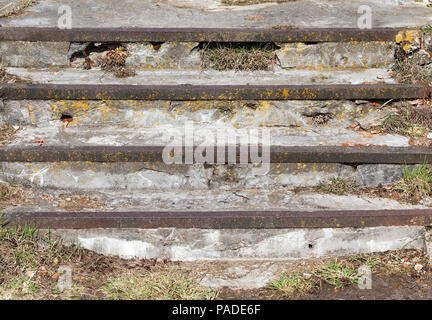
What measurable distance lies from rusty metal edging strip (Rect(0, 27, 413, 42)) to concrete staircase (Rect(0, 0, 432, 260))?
0.03ft

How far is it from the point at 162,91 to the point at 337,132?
138 cm

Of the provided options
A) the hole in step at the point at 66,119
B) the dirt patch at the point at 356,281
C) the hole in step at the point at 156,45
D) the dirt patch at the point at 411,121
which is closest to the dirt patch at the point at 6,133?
the hole in step at the point at 66,119

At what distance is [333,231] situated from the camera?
3.50 metres

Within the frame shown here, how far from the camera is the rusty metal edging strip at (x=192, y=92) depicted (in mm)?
3992

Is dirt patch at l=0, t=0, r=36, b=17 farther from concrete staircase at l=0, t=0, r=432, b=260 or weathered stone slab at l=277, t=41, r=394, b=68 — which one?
weathered stone slab at l=277, t=41, r=394, b=68

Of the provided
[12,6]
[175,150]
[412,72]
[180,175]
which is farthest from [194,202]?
[12,6]

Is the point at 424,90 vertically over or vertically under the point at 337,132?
over

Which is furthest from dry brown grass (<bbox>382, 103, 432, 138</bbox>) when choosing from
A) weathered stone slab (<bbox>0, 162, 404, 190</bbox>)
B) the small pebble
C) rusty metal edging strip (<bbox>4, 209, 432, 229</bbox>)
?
the small pebble

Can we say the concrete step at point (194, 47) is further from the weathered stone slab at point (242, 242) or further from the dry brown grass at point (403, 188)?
the weathered stone slab at point (242, 242)

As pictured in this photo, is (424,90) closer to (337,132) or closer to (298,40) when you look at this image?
(337,132)

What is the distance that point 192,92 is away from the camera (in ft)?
13.1
